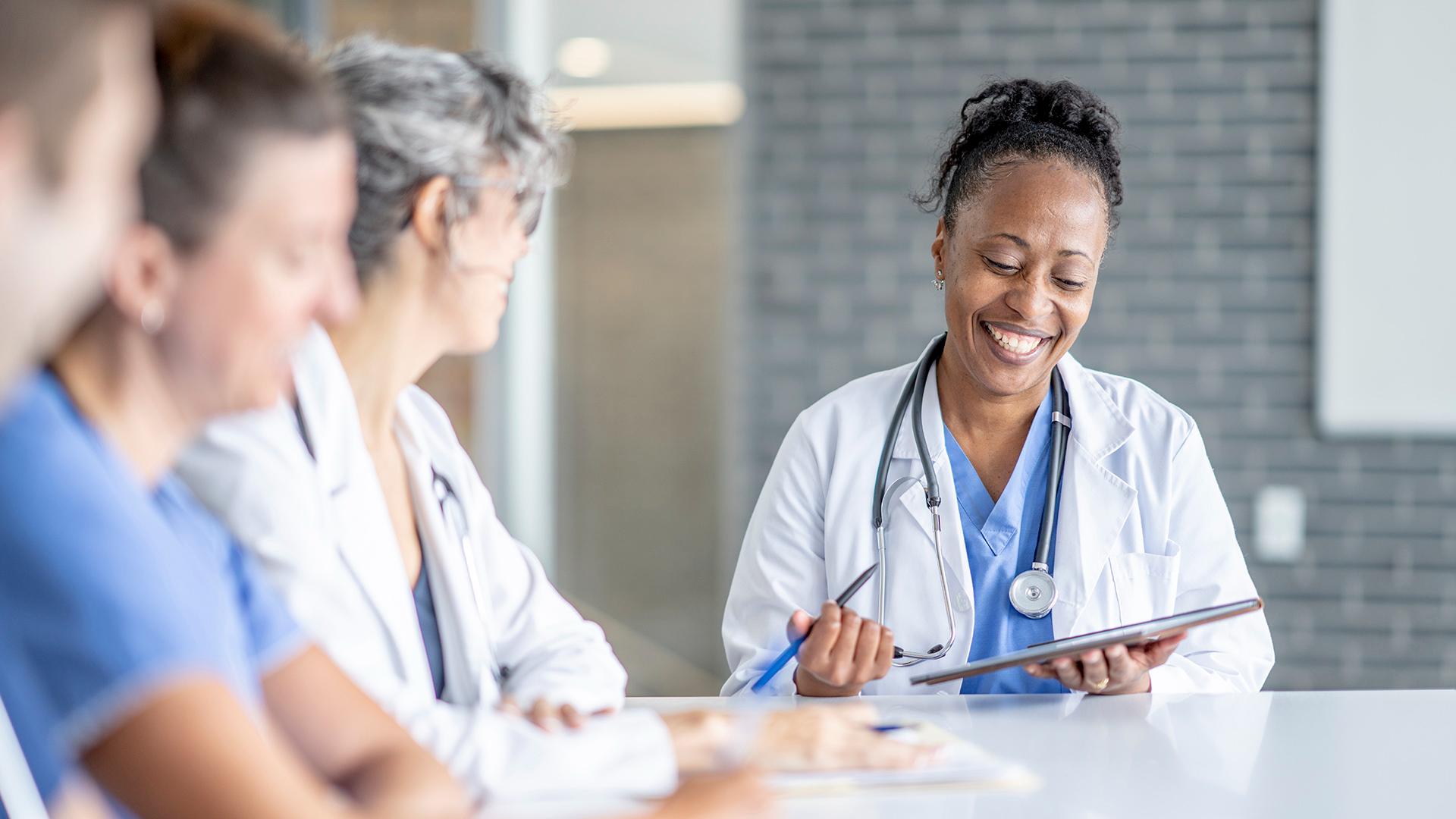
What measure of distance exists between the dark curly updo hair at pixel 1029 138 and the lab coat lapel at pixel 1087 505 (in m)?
0.32

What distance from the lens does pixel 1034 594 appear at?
190 cm

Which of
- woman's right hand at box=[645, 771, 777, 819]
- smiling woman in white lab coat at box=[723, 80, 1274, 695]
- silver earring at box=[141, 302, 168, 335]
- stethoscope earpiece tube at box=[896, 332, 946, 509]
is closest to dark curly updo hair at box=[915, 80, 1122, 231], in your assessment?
smiling woman in white lab coat at box=[723, 80, 1274, 695]

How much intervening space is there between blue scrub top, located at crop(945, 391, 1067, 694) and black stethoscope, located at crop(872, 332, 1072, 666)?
2cm

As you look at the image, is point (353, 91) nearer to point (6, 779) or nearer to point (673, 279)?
point (6, 779)

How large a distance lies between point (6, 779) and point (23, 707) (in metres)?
0.07

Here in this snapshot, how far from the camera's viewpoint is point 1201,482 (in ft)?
6.59

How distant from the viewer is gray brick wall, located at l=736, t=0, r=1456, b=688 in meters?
3.83

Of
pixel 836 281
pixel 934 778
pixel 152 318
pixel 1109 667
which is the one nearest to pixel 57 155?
pixel 152 318

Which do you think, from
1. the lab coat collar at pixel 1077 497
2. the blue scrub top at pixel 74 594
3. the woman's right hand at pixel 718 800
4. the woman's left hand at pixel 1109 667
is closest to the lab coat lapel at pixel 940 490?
the lab coat collar at pixel 1077 497

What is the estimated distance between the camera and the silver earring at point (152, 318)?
81cm

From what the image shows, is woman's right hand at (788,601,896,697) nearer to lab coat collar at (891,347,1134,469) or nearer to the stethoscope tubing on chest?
the stethoscope tubing on chest

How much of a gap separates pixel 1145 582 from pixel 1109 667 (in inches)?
15.3

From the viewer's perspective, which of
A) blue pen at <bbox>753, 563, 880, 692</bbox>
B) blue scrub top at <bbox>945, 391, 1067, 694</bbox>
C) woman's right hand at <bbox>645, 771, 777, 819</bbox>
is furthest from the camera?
blue scrub top at <bbox>945, 391, 1067, 694</bbox>

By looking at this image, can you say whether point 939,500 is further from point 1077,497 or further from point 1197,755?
point 1197,755
